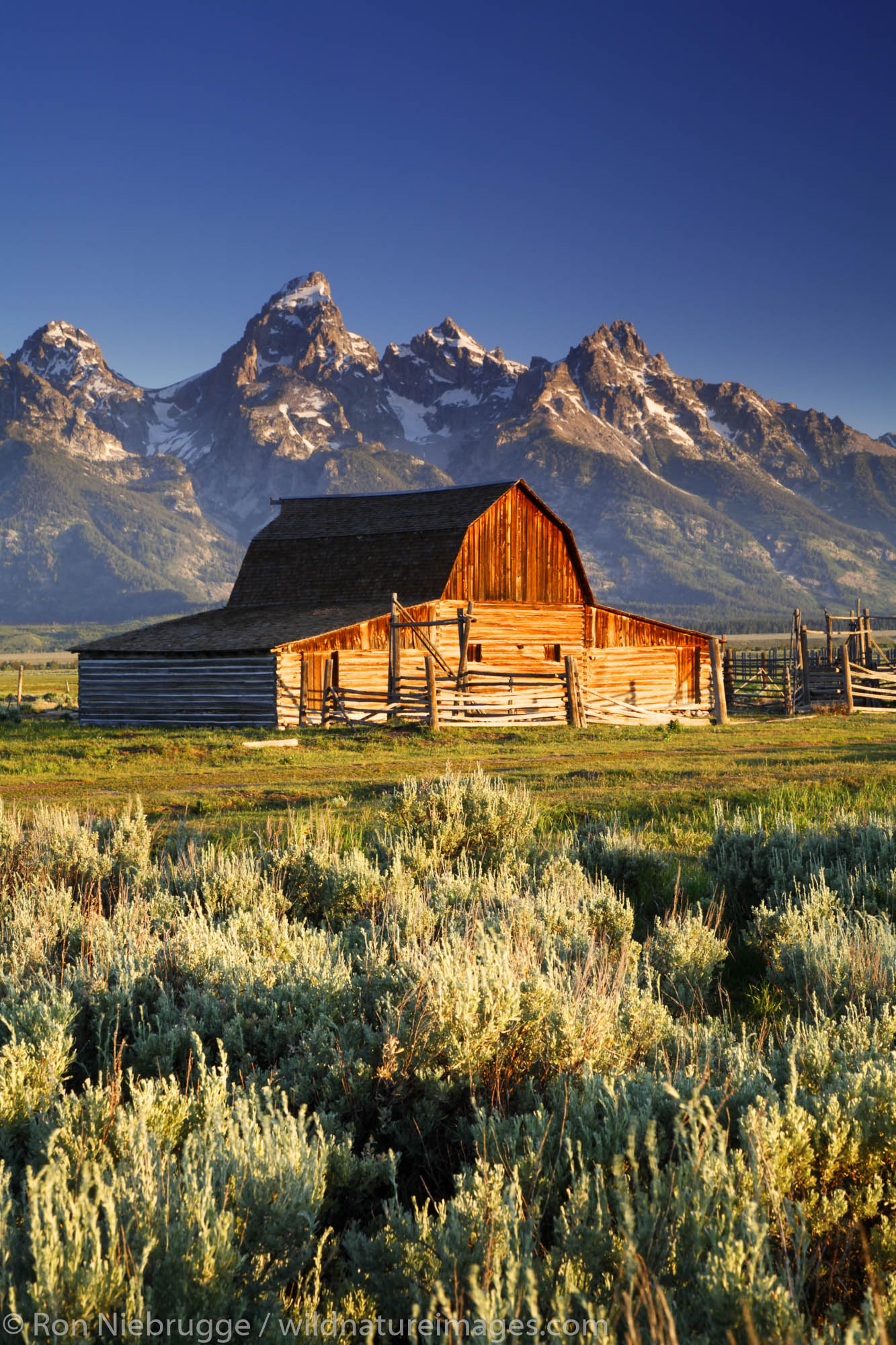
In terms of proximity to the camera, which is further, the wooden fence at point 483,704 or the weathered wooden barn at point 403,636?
the weathered wooden barn at point 403,636

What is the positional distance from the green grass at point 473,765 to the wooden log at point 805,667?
5664 millimetres

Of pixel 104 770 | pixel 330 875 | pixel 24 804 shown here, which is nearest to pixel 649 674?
pixel 104 770

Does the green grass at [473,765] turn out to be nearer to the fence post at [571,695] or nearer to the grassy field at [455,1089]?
the fence post at [571,695]

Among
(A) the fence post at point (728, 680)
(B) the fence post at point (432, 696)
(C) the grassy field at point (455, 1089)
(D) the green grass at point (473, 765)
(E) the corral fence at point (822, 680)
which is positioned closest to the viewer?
(C) the grassy field at point (455, 1089)

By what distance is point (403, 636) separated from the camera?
94.1 ft

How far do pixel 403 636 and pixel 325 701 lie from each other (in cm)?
424

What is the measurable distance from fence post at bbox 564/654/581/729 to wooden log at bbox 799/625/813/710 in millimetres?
10129

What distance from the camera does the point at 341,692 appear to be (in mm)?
25453

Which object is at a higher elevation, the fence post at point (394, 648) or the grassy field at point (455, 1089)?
the fence post at point (394, 648)

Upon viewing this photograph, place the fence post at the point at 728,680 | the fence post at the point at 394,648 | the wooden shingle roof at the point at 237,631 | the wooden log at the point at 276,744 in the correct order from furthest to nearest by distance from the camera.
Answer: the fence post at the point at 728,680, the fence post at the point at 394,648, the wooden shingle roof at the point at 237,631, the wooden log at the point at 276,744

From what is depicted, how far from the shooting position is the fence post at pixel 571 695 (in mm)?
25375

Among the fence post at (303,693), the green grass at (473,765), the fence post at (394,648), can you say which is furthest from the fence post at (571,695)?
the fence post at (303,693)

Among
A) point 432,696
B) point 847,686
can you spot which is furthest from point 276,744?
point 847,686

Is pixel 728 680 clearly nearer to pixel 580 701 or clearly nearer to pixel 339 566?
pixel 580 701
